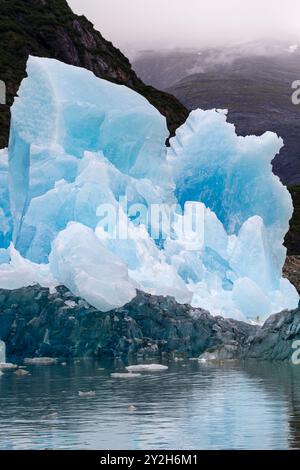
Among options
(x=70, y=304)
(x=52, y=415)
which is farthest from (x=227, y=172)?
(x=52, y=415)

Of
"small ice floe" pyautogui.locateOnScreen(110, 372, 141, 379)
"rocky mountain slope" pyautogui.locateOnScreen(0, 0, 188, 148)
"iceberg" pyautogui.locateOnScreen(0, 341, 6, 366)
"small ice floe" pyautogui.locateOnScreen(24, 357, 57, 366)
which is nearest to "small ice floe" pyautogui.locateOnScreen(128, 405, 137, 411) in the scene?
"small ice floe" pyautogui.locateOnScreen(110, 372, 141, 379)

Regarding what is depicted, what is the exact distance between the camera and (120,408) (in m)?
16.5

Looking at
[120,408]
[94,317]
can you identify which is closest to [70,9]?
[94,317]

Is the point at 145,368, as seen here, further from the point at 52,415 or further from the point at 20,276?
the point at 52,415

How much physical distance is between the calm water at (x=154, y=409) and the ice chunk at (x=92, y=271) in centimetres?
224

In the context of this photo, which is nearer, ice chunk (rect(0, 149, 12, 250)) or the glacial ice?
the glacial ice

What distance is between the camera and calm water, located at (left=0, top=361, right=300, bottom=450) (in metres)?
13.4

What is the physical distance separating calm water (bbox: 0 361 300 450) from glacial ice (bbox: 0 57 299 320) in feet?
11.3

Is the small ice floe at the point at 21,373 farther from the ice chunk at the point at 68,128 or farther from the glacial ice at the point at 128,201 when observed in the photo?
the ice chunk at the point at 68,128

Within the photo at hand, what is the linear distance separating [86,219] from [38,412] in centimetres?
1161

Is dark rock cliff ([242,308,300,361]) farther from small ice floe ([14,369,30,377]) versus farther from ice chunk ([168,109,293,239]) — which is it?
ice chunk ([168,109,293,239])

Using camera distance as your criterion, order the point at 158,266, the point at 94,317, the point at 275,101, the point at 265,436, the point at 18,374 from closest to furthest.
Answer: the point at 265,436 < the point at 18,374 < the point at 94,317 < the point at 158,266 < the point at 275,101

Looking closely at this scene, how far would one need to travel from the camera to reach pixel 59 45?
7031cm
